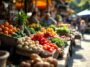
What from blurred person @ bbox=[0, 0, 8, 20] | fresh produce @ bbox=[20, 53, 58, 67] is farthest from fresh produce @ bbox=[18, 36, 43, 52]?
blurred person @ bbox=[0, 0, 8, 20]

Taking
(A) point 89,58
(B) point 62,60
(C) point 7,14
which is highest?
(C) point 7,14

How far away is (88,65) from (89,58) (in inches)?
74.4

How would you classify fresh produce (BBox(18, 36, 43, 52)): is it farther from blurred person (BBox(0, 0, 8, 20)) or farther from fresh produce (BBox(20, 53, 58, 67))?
blurred person (BBox(0, 0, 8, 20))

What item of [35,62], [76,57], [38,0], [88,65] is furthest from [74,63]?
[38,0]

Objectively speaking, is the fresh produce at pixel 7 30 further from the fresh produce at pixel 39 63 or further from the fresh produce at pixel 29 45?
the fresh produce at pixel 39 63

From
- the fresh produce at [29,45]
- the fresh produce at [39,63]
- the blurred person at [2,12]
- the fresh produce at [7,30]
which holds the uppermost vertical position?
the blurred person at [2,12]

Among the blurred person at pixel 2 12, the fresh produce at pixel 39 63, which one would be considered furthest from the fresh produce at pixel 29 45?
the blurred person at pixel 2 12

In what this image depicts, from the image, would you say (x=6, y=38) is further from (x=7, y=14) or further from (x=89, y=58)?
(x=89, y=58)

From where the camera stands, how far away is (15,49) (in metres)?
9.29

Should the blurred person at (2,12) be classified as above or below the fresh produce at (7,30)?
above

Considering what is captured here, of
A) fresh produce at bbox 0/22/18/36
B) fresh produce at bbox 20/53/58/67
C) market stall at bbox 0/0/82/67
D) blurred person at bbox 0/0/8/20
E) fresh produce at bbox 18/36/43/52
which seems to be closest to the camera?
fresh produce at bbox 20/53/58/67

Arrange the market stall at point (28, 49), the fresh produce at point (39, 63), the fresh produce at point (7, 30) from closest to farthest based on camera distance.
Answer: the fresh produce at point (39, 63), the market stall at point (28, 49), the fresh produce at point (7, 30)

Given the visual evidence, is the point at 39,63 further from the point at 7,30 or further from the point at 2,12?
the point at 2,12

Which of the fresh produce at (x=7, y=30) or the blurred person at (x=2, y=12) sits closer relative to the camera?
A: the fresh produce at (x=7, y=30)
